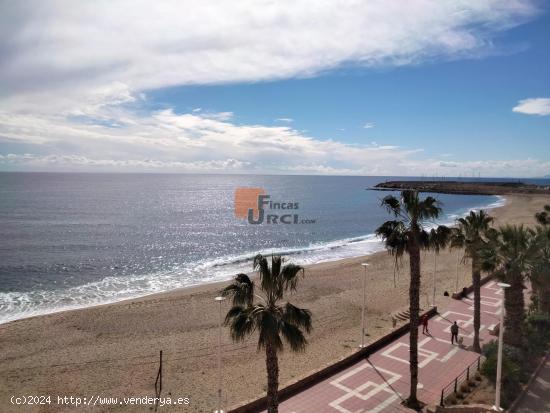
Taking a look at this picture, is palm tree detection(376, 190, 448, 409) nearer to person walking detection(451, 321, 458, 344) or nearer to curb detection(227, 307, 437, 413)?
curb detection(227, 307, 437, 413)

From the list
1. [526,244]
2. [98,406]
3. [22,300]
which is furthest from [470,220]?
[22,300]

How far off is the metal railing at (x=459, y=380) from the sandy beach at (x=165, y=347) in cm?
462

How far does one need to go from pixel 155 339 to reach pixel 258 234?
148 feet

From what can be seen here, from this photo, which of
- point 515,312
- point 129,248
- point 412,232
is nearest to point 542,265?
point 515,312

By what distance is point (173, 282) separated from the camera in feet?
124

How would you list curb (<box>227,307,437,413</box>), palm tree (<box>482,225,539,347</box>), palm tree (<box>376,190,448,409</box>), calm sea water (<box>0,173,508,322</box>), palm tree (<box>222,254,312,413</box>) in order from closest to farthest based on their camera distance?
palm tree (<box>222,254,312,413</box>) < palm tree (<box>376,190,448,409</box>) < curb (<box>227,307,437,413</box>) < palm tree (<box>482,225,539,347</box>) < calm sea water (<box>0,173,508,322</box>)

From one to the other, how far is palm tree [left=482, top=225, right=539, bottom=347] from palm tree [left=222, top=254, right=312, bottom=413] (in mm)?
9426

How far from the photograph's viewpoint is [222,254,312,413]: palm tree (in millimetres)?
10055

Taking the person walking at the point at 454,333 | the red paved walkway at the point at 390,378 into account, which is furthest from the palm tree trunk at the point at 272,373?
the person walking at the point at 454,333

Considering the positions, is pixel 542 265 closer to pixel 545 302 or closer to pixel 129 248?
pixel 545 302

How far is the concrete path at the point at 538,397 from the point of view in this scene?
12.7m

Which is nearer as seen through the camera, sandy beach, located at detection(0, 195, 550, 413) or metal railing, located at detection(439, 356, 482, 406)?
metal railing, located at detection(439, 356, 482, 406)

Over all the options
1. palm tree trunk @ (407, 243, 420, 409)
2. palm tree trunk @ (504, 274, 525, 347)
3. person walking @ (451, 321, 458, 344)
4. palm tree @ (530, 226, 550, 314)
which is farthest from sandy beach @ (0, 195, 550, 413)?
palm tree @ (530, 226, 550, 314)

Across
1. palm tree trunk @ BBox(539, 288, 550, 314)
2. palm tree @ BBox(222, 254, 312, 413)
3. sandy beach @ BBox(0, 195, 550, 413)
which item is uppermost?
palm tree @ BBox(222, 254, 312, 413)
